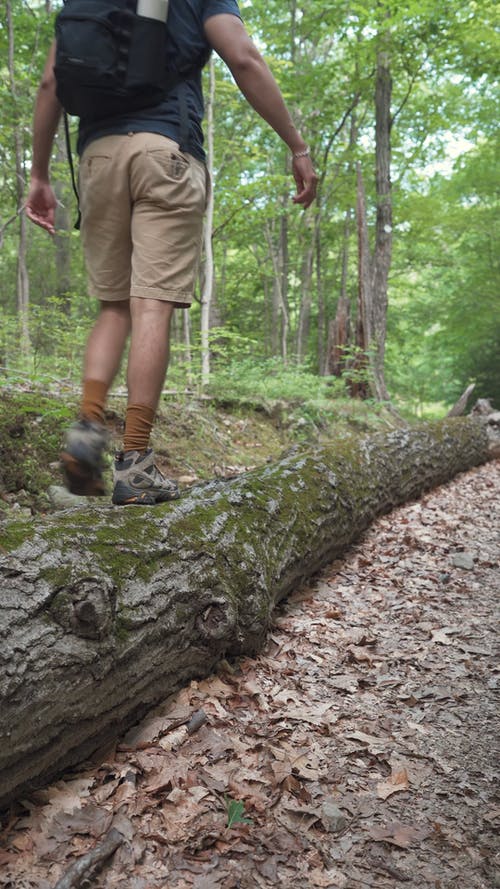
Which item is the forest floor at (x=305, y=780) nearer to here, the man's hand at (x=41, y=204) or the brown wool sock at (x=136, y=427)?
the brown wool sock at (x=136, y=427)

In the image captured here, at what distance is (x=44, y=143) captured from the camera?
2.46m

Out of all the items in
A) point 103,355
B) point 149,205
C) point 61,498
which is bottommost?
point 61,498

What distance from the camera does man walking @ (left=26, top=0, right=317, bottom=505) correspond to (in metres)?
2.22

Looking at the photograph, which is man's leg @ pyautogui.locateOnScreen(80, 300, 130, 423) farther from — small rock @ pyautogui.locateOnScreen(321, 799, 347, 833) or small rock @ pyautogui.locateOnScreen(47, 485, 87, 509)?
small rock @ pyautogui.locateOnScreen(321, 799, 347, 833)

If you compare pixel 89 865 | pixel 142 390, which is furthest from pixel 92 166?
pixel 89 865

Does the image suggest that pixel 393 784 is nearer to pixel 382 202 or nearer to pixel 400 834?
pixel 400 834

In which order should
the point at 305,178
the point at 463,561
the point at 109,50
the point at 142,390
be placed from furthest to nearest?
1. the point at 463,561
2. the point at 305,178
3. the point at 142,390
4. the point at 109,50

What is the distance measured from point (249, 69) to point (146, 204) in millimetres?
716

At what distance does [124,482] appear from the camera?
2.38 metres

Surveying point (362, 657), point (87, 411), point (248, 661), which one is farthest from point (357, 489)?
point (87, 411)

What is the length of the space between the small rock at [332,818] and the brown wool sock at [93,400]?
162cm

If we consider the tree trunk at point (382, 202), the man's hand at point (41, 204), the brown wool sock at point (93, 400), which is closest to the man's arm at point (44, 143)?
the man's hand at point (41, 204)

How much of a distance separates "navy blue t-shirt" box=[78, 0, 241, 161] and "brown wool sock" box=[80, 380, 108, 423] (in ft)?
3.38

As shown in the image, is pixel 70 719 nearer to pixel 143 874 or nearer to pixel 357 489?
pixel 143 874
